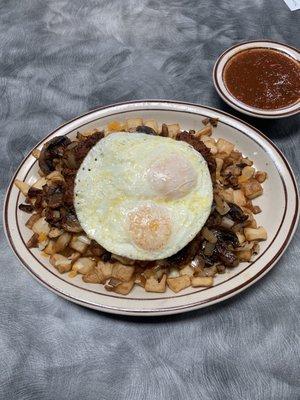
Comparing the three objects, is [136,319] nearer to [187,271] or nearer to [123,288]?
[123,288]

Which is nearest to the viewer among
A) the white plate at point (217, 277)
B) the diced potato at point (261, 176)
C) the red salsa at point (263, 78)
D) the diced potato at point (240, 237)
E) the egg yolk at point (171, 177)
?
the white plate at point (217, 277)

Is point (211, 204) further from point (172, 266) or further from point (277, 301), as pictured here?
point (277, 301)

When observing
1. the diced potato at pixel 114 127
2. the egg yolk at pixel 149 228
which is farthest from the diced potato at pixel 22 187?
the egg yolk at pixel 149 228

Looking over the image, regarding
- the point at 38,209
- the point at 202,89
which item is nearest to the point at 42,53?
the point at 202,89

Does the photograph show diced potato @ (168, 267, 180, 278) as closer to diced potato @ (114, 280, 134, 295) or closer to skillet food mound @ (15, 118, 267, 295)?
skillet food mound @ (15, 118, 267, 295)

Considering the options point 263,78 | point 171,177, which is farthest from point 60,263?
point 263,78

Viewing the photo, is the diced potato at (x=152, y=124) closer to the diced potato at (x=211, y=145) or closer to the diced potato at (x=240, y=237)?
the diced potato at (x=211, y=145)

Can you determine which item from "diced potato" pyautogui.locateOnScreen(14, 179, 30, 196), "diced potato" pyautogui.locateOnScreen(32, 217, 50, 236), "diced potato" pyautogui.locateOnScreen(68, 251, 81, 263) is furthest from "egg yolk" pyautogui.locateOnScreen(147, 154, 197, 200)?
"diced potato" pyautogui.locateOnScreen(14, 179, 30, 196)
